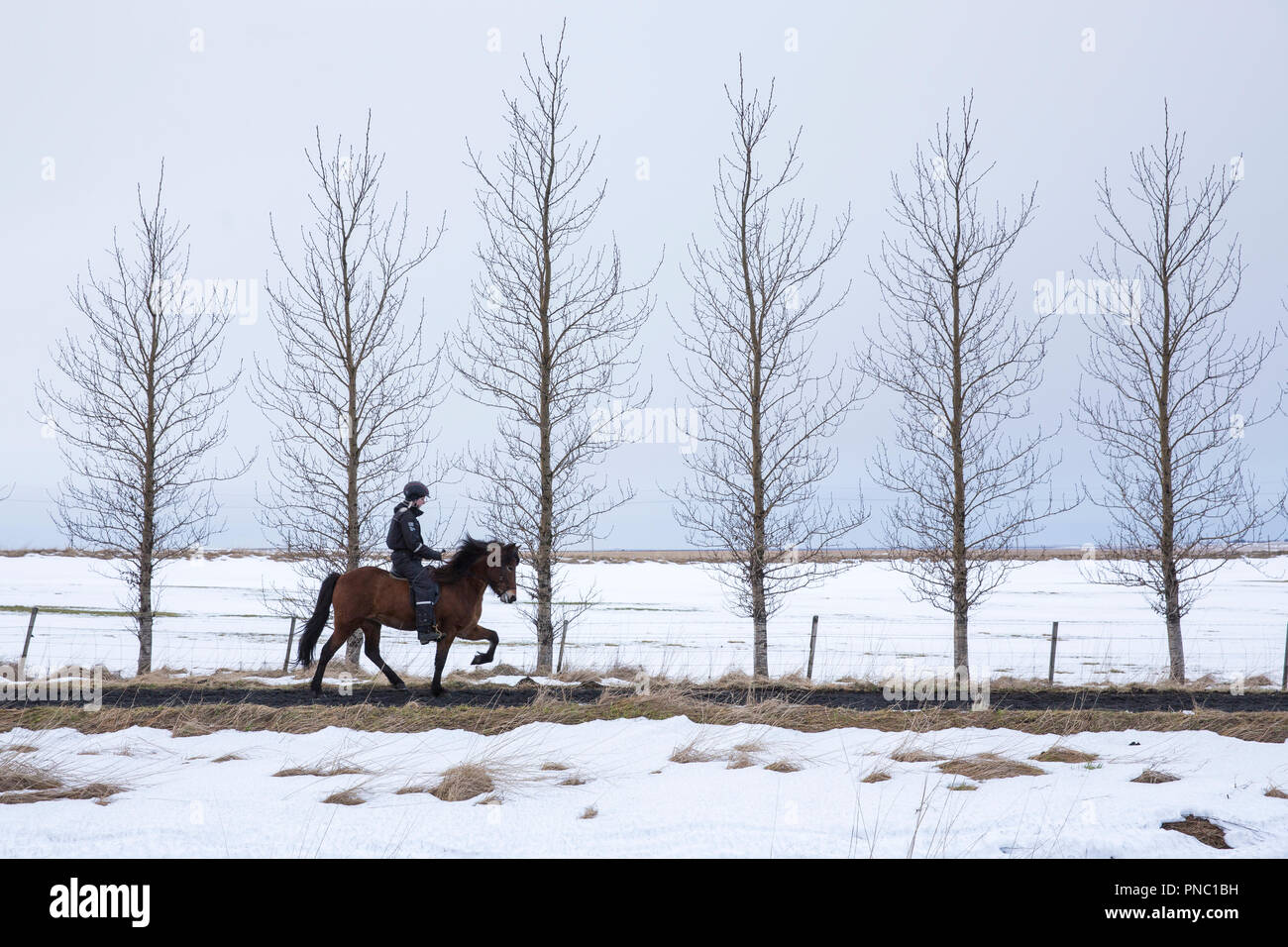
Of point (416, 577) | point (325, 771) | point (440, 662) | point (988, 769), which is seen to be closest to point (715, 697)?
point (440, 662)

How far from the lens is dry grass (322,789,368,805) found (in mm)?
5828

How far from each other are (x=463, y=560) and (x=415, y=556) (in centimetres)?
72

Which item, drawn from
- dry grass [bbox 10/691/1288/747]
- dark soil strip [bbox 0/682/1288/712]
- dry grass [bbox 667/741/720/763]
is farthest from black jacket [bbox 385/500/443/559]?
dry grass [bbox 667/741/720/763]

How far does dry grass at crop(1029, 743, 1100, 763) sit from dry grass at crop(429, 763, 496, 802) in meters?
4.53

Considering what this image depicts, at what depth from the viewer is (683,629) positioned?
29.4 meters

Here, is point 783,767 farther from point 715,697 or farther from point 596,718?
point 715,697

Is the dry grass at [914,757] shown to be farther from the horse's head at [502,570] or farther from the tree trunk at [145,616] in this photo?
the tree trunk at [145,616]

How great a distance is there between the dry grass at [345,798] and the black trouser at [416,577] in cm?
548

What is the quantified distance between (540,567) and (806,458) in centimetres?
512

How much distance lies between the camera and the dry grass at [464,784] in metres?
6.03

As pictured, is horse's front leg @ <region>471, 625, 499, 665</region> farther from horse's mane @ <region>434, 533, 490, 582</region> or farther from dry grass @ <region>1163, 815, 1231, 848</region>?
dry grass @ <region>1163, 815, 1231, 848</region>
